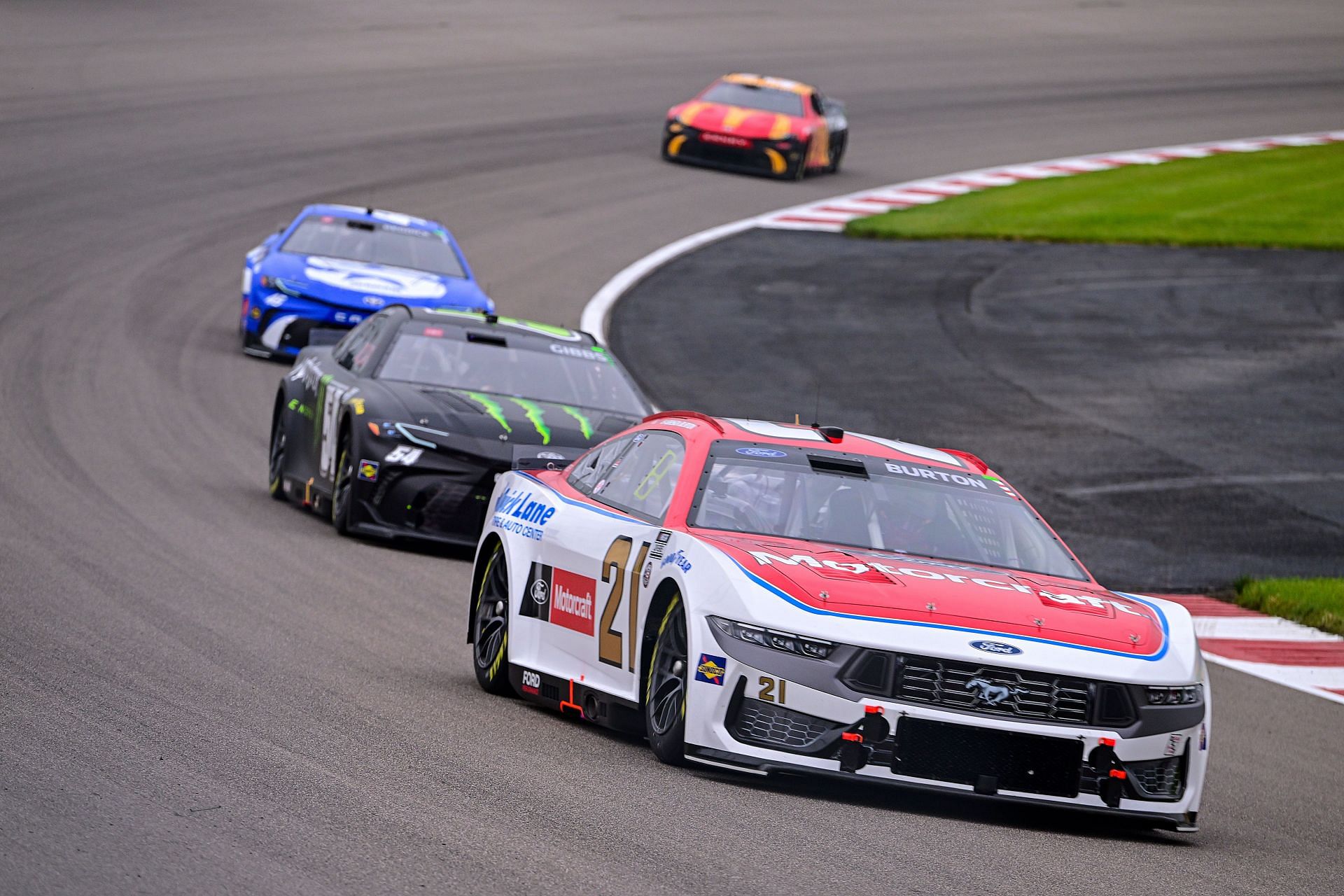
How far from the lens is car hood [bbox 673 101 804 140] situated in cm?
3241

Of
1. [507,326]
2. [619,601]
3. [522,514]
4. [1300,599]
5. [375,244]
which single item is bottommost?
[375,244]

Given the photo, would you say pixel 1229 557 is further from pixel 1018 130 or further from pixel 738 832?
pixel 1018 130

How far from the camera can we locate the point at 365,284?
1942cm

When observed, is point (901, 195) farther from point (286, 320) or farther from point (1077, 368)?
point (286, 320)

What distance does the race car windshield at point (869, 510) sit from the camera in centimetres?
763

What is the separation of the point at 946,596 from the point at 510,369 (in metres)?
6.85

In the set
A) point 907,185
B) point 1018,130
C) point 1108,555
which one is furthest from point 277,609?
point 1018,130

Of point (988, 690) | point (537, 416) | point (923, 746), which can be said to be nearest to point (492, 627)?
point (923, 746)

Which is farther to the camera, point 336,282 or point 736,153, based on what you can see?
point 736,153

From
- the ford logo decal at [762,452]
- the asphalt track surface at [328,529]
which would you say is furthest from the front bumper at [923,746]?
the ford logo decal at [762,452]

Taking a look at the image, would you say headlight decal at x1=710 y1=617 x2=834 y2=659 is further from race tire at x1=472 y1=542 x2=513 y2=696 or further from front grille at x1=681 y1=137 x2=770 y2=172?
front grille at x1=681 y1=137 x2=770 y2=172

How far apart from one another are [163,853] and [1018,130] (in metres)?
33.7

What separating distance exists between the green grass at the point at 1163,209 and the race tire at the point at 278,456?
14.6 m

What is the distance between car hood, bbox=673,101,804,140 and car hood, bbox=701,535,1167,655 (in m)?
25.4
